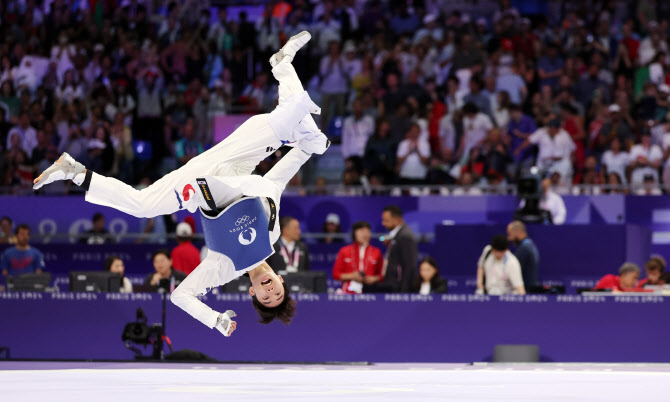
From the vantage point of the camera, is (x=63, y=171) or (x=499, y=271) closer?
(x=63, y=171)

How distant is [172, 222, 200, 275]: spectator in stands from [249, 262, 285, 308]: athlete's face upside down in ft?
17.2

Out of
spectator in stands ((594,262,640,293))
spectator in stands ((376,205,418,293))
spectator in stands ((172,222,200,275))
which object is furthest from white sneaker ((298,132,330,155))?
spectator in stands ((172,222,200,275))

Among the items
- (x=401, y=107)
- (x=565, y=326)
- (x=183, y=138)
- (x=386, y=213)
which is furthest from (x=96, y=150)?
(x=565, y=326)

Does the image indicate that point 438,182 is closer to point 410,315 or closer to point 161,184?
point 410,315

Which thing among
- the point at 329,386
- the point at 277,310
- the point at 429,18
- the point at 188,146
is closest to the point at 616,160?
the point at 429,18

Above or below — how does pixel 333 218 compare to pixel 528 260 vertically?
above

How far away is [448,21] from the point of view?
64.5 feet

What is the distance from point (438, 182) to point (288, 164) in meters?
7.53

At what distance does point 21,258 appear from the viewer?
47.4ft

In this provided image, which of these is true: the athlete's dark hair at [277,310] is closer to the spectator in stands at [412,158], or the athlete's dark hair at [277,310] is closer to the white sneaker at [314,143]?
the white sneaker at [314,143]

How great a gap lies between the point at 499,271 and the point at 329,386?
18.5 ft

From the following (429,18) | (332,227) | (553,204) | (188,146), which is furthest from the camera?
(429,18)

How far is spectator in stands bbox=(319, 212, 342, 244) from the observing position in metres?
15.5

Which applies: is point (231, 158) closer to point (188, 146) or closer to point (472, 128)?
point (472, 128)
